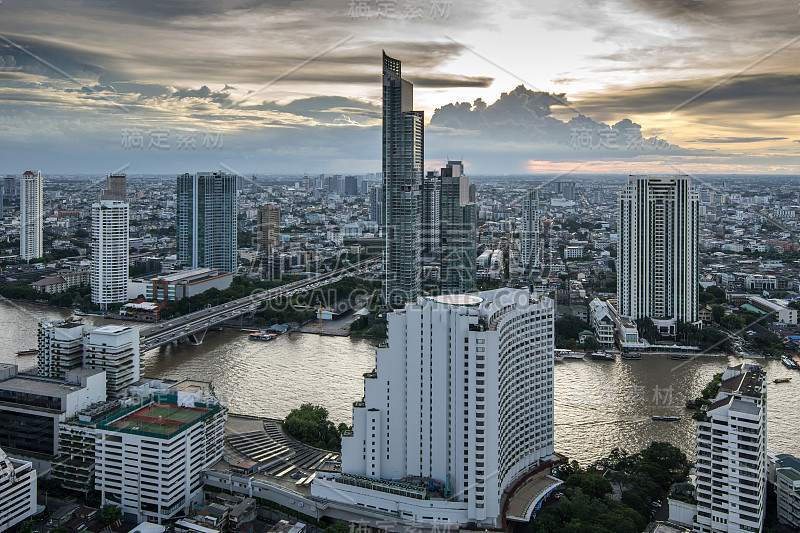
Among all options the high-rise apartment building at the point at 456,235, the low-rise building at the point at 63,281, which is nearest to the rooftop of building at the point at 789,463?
the high-rise apartment building at the point at 456,235

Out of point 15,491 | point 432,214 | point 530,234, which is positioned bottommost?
point 15,491

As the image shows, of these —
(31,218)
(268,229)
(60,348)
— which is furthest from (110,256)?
(60,348)

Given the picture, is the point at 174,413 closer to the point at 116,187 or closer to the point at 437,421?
the point at 437,421

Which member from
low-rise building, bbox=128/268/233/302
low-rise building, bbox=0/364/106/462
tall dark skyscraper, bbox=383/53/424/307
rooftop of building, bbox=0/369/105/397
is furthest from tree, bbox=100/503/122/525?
low-rise building, bbox=128/268/233/302

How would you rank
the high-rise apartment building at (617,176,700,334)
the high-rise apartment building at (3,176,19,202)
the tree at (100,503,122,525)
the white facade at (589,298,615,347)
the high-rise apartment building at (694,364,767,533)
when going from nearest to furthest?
the high-rise apartment building at (694,364,767,533) → the tree at (100,503,122,525) → the white facade at (589,298,615,347) → the high-rise apartment building at (617,176,700,334) → the high-rise apartment building at (3,176,19,202)

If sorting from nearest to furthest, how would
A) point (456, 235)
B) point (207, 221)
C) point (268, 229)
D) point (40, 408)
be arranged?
point (40, 408) → point (456, 235) → point (207, 221) → point (268, 229)

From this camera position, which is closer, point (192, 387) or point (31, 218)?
point (192, 387)

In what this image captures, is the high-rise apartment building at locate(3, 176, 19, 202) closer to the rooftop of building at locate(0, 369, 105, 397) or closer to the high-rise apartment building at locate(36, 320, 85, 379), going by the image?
the high-rise apartment building at locate(36, 320, 85, 379)
